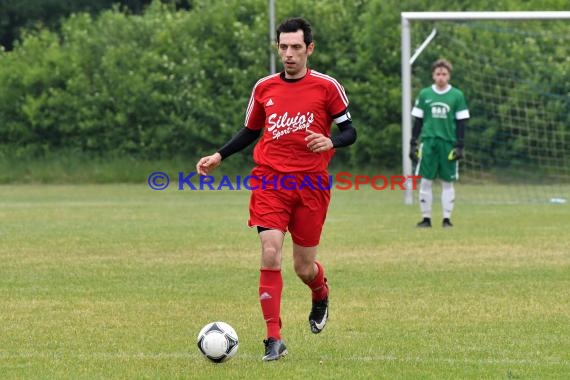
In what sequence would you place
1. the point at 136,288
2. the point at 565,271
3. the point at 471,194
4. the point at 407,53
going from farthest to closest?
the point at 471,194
the point at 407,53
the point at 565,271
the point at 136,288

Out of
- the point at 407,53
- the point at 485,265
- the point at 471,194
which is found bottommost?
the point at 471,194

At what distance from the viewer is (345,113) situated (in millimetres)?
7512

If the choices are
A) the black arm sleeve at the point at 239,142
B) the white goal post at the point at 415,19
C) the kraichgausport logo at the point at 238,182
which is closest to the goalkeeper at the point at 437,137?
the white goal post at the point at 415,19

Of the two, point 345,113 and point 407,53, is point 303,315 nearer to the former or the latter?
point 345,113

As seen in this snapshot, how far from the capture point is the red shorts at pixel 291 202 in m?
7.27

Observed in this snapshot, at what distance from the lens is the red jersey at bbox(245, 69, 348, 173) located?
734 cm

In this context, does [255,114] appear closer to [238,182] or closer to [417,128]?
[417,128]

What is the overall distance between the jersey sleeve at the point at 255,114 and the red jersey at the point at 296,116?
3 cm

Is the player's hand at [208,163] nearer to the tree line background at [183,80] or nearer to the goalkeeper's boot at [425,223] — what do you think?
the goalkeeper's boot at [425,223]

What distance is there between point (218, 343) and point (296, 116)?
1.38m

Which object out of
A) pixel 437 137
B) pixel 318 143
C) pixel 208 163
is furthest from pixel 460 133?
pixel 318 143

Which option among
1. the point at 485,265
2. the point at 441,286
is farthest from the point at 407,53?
the point at 441,286

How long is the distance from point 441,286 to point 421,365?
3594mm

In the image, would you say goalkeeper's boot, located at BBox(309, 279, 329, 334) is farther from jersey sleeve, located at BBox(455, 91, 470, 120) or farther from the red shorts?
jersey sleeve, located at BBox(455, 91, 470, 120)
